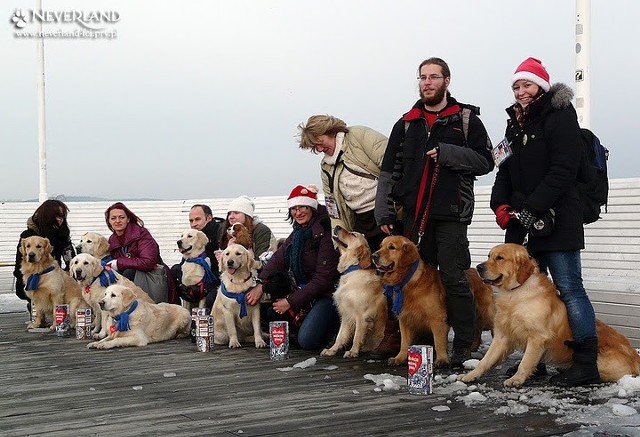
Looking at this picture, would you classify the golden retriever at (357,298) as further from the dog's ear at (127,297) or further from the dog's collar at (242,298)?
the dog's ear at (127,297)

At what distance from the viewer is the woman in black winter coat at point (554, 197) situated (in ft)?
12.8

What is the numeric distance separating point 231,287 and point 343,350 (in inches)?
42.7

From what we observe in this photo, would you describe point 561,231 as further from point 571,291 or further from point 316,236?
point 316,236

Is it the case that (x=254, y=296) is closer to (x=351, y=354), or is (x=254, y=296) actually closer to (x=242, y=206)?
(x=351, y=354)

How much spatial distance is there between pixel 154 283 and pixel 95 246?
65cm

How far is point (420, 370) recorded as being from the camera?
3.77 meters

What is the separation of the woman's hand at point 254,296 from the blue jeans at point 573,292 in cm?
235

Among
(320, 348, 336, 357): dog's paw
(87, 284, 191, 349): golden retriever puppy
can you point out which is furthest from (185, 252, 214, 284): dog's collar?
(320, 348, 336, 357): dog's paw

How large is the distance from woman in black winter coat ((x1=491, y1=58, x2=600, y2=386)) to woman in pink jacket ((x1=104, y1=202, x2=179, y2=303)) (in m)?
3.64

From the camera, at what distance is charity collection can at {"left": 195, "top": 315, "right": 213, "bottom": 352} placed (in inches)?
214

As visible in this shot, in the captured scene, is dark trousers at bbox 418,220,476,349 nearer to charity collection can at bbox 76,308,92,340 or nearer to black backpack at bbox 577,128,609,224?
black backpack at bbox 577,128,609,224

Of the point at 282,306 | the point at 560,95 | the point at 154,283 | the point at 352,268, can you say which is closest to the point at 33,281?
the point at 154,283

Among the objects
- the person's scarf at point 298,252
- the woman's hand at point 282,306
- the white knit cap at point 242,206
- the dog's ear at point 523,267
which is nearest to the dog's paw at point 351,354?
the woman's hand at point 282,306

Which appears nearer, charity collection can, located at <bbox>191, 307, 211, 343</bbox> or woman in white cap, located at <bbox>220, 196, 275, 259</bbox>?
charity collection can, located at <bbox>191, 307, 211, 343</bbox>
